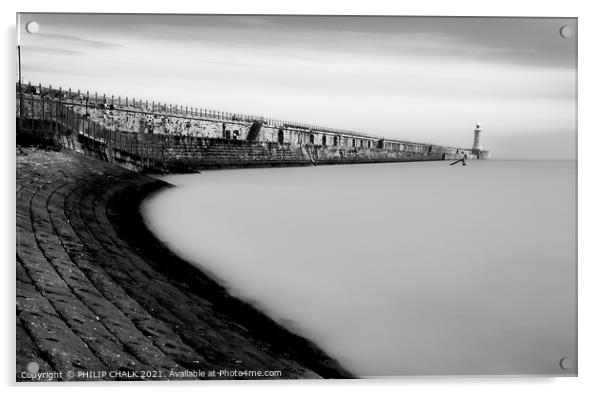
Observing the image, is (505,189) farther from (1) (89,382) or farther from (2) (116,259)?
(1) (89,382)

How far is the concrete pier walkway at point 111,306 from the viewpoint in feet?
11.5

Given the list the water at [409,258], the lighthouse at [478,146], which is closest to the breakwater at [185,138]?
the lighthouse at [478,146]

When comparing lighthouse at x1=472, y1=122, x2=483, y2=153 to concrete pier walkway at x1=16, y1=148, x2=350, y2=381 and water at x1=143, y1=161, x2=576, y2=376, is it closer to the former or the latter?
water at x1=143, y1=161, x2=576, y2=376

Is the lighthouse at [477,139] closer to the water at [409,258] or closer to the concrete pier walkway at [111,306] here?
the water at [409,258]

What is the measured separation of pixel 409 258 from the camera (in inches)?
158

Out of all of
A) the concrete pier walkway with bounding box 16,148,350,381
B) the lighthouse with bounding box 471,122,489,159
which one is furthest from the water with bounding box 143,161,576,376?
the concrete pier walkway with bounding box 16,148,350,381

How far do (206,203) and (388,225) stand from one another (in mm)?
1451

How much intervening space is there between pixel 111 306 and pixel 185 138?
1.50 metres

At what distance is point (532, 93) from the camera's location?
3.98 metres

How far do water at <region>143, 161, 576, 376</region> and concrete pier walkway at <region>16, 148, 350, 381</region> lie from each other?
0.56 feet

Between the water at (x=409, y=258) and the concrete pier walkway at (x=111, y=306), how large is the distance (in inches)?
6.7

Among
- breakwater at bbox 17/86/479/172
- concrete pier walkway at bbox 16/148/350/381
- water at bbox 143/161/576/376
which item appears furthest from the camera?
breakwater at bbox 17/86/479/172

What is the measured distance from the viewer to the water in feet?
12.4
